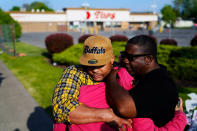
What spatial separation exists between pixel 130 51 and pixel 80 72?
0.50 m

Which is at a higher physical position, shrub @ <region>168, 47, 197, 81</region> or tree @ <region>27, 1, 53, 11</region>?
tree @ <region>27, 1, 53, 11</region>

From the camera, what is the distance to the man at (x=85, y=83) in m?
1.59

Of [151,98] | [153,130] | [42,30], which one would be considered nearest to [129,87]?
[151,98]

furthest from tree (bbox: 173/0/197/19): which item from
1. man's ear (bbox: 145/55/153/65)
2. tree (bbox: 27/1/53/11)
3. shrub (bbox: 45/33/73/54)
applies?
man's ear (bbox: 145/55/153/65)

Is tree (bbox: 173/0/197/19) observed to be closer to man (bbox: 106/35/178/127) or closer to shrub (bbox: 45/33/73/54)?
shrub (bbox: 45/33/73/54)

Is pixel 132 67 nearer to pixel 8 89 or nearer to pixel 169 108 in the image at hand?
Result: pixel 169 108

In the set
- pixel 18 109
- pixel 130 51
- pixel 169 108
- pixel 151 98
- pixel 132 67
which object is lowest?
pixel 18 109

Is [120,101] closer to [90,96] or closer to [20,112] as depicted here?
[90,96]

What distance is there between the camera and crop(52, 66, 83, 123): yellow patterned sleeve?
160 centimetres

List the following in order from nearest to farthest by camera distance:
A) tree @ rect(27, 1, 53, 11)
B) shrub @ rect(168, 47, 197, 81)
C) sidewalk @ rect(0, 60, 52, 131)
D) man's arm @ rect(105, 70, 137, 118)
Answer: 1. man's arm @ rect(105, 70, 137, 118)
2. sidewalk @ rect(0, 60, 52, 131)
3. shrub @ rect(168, 47, 197, 81)
4. tree @ rect(27, 1, 53, 11)

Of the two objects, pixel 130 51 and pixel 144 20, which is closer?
pixel 130 51

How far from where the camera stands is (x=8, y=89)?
25.4 ft

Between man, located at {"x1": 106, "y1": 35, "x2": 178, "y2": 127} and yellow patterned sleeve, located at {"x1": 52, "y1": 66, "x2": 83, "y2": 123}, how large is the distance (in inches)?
10.7

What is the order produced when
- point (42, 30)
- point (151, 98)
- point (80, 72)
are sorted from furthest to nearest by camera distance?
point (42, 30) < point (80, 72) < point (151, 98)
